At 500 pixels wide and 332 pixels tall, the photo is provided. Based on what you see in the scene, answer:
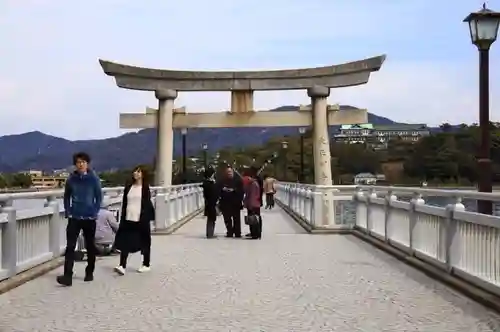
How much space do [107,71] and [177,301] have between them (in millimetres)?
29979

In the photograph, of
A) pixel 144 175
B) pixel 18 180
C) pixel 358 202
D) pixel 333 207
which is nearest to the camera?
pixel 144 175

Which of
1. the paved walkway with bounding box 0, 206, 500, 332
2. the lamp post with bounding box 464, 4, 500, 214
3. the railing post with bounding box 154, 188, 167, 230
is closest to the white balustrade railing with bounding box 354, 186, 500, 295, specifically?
the paved walkway with bounding box 0, 206, 500, 332

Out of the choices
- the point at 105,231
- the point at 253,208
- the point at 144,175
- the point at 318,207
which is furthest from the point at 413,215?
the point at 318,207

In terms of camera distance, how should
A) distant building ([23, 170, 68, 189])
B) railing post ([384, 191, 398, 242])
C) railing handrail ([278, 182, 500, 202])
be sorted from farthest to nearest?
distant building ([23, 170, 68, 189]), railing post ([384, 191, 398, 242]), railing handrail ([278, 182, 500, 202])

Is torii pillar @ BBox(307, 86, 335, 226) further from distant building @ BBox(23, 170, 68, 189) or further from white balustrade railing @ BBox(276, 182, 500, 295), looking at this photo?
white balustrade railing @ BBox(276, 182, 500, 295)

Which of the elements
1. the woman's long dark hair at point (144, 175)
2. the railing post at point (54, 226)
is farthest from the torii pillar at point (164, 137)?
the woman's long dark hair at point (144, 175)

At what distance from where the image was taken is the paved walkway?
7.65 meters

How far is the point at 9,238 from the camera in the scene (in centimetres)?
1046

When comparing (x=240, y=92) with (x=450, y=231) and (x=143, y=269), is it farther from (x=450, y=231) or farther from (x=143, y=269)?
(x=450, y=231)

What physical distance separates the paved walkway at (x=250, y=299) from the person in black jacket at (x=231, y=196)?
511 cm

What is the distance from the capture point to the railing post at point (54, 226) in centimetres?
1293

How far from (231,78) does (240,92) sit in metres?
1.04

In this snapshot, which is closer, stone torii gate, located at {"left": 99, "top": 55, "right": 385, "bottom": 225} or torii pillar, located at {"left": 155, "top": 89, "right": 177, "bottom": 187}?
stone torii gate, located at {"left": 99, "top": 55, "right": 385, "bottom": 225}

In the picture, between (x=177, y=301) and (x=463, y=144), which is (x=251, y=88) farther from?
(x=177, y=301)
